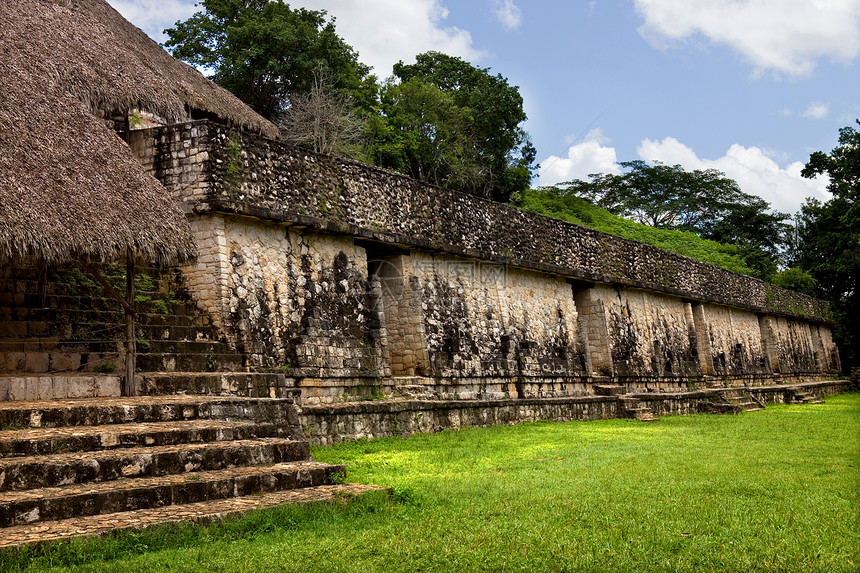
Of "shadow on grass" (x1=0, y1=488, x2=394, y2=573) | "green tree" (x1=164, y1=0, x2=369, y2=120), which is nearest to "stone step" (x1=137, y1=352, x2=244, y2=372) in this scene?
"shadow on grass" (x1=0, y1=488, x2=394, y2=573)

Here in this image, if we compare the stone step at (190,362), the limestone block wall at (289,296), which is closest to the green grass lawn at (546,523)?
the stone step at (190,362)

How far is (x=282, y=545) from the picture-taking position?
16.3 feet

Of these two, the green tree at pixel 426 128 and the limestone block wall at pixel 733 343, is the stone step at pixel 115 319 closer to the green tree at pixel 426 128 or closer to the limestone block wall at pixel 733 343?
the green tree at pixel 426 128

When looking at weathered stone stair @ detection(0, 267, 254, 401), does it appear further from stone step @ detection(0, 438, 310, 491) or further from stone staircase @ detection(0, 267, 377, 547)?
stone step @ detection(0, 438, 310, 491)

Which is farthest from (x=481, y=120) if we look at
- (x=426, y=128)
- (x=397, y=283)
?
(x=397, y=283)

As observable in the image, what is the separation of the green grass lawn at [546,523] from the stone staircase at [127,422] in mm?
380

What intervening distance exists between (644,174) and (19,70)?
34.4m

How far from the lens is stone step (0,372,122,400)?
6.90m

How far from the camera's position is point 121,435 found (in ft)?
20.2

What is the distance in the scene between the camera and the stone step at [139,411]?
616cm

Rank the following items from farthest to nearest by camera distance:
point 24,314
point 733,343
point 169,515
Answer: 1. point 733,343
2. point 24,314
3. point 169,515

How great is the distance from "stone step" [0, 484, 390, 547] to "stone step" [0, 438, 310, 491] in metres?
0.44

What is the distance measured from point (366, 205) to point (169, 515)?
6.93 metres

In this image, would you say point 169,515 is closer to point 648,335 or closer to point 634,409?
point 634,409
